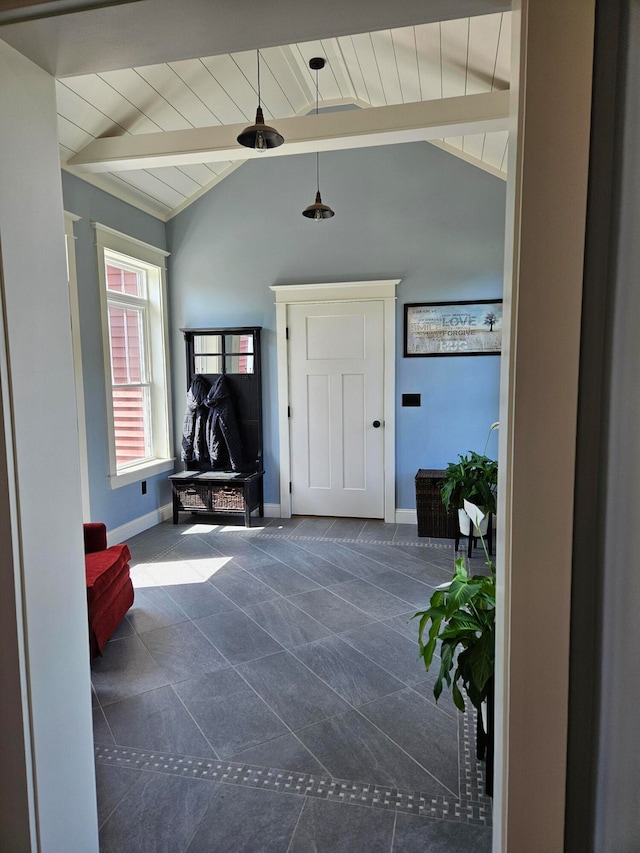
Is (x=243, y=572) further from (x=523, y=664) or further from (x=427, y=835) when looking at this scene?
(x=523, y=664)

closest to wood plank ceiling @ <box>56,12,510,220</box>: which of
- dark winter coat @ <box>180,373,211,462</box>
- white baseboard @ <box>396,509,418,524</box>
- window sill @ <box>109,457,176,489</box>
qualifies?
dark winter coat @ <box>180,373,211,462</box>

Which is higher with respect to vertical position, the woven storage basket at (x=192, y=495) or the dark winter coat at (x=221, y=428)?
the dark winter coat at (x=221, y=428)

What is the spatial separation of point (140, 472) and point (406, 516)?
2485mm

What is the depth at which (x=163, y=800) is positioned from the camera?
1.74 m

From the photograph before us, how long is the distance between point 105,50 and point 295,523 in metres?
4.32

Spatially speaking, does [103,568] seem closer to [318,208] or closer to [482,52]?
[318,208]

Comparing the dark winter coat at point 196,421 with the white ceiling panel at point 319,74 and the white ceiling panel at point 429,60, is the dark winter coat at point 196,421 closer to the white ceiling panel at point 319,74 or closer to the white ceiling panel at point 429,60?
the white ceiling panel at point 319,74

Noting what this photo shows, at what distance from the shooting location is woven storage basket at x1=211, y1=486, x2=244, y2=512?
4809 millimetres

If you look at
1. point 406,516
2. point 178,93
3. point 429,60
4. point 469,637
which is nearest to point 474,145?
point 429,60

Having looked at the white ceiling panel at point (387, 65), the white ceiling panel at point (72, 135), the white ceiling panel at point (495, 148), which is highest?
the white ceiling panel at point (387, 65)

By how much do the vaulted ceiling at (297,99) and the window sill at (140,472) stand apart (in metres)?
2.34

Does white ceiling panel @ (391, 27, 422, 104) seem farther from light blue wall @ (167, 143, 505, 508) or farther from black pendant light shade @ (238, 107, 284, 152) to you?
black pendant light shade @ (238, 107, 284, 152)

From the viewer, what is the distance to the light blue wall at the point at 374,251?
4.53 meters

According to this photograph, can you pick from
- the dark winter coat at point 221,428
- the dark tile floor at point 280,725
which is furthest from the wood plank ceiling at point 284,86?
the dark tile floor at point 280,725
